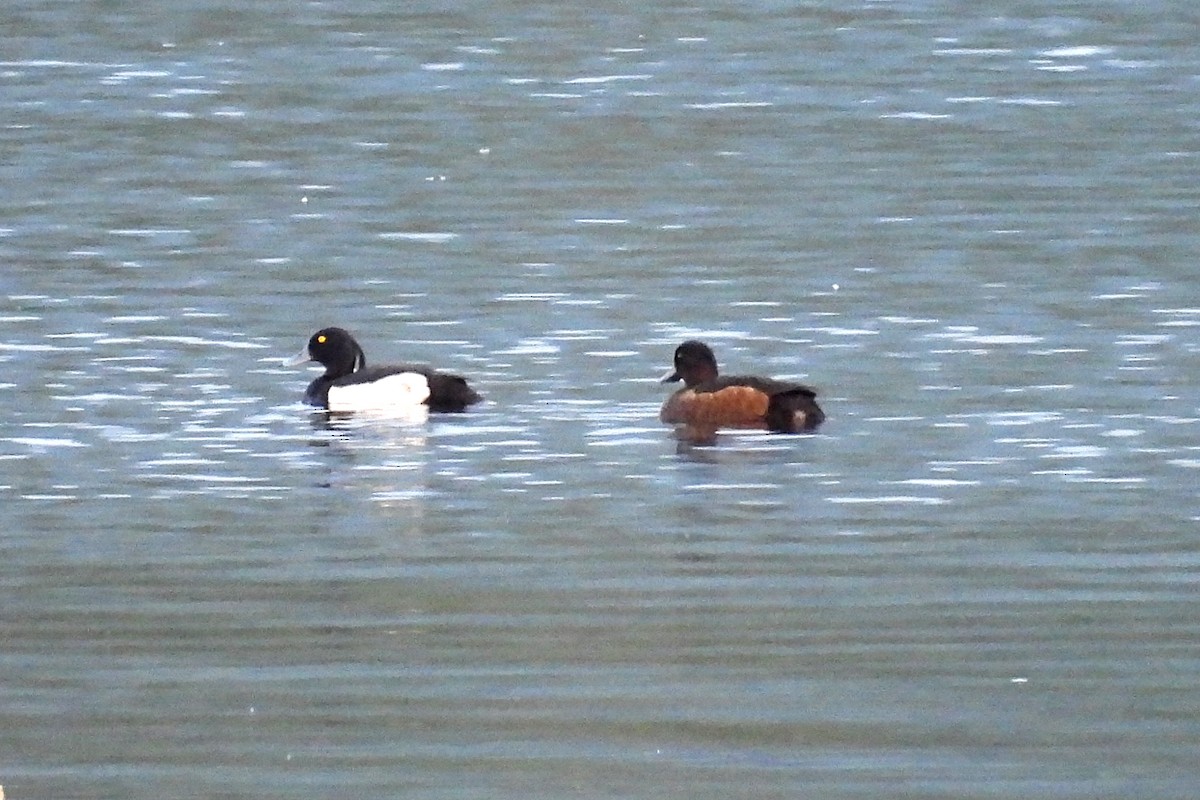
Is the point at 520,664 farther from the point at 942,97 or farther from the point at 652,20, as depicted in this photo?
the point at 652,20

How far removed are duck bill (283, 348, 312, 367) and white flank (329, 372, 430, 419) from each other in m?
0.98

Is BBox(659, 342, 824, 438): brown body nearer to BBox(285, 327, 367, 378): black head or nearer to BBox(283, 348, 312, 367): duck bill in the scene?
BBox(285, 327, 367, 378): black head

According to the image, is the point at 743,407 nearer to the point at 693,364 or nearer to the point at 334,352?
the point at 693,364

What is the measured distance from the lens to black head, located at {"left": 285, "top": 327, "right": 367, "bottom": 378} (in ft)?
56.1

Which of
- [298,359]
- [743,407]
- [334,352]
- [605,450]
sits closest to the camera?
[605,450]

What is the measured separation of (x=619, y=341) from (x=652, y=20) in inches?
920

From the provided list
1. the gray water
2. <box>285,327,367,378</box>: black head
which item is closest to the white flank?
the gray water

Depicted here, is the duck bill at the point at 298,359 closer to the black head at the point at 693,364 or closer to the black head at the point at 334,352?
the black head at the point at 334,352

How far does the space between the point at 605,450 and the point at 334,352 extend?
332 cm

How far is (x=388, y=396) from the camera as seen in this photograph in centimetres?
1597

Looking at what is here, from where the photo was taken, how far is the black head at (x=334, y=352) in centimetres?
1711

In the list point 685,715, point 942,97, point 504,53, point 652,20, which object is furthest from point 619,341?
point 652,20

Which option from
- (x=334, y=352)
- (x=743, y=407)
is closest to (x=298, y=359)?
(x=334, y=352)

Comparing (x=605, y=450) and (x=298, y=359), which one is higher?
(x=605, y=450)
